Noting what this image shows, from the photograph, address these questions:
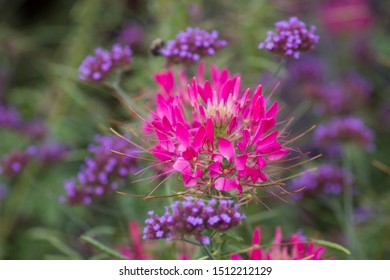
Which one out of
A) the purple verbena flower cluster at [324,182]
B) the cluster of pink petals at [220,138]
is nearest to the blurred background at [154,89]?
the purple verbena flower cluster at [324,182]

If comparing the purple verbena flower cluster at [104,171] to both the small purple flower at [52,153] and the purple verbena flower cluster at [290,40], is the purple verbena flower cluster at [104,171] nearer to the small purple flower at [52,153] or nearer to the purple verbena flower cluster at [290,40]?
the purple verbena flower cluster at [290,40]

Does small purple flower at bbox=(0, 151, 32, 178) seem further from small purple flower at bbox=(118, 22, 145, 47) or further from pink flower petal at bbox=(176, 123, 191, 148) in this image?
pink flower petal at bbox=(176, 123, 191, 148)

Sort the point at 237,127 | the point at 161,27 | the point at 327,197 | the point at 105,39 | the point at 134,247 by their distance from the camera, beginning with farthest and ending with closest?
1. the point at 105,39
2. the point at 161,27
3. the point at 327,197
4. the point at 134,247
5. the point at 237,127

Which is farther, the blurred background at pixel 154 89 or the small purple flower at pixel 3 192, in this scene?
the small purple flower at pixel 3 192

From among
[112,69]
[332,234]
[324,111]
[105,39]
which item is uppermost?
[105,39]
